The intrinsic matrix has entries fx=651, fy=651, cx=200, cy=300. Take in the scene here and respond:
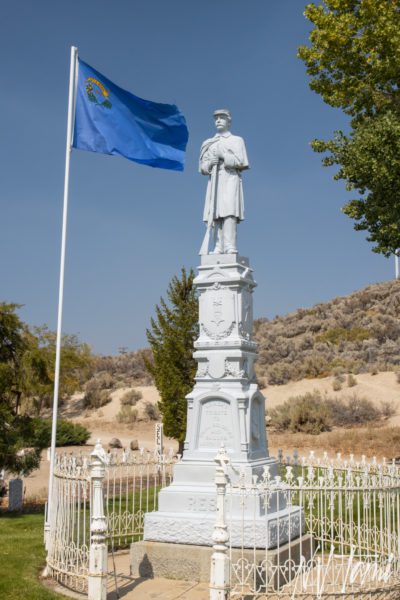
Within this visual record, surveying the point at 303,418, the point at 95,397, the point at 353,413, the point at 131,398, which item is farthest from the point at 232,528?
the point at 95,397

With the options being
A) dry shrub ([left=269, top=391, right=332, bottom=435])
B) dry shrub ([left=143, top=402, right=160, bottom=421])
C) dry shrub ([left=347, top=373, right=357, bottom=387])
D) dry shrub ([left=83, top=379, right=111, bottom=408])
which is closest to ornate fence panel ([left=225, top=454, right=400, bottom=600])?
dry shrub ([left=269, top=391, right=332, bottom=435])

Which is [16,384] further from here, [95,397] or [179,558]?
[95,397]

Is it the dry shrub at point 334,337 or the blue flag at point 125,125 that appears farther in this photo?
the dry shrub at point 334,337

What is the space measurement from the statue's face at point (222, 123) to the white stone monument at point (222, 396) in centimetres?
2

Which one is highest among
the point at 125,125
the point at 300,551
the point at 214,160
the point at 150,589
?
the point at 125,125

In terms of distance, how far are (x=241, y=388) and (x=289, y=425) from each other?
20.5 meters

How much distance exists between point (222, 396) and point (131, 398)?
1212 inches

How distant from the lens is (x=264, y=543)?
8.06m

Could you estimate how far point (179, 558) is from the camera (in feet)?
27.7

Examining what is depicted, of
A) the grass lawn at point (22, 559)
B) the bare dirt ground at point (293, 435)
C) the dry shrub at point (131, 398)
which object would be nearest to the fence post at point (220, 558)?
the grass lawn at point (22, 559)

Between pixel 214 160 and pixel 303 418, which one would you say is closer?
pixel 214 160

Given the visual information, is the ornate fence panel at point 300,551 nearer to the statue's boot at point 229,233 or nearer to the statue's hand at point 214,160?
the statue's boot at point 229,233

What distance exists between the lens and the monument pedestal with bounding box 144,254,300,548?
8.52m

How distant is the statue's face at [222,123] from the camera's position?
10.4 meters
